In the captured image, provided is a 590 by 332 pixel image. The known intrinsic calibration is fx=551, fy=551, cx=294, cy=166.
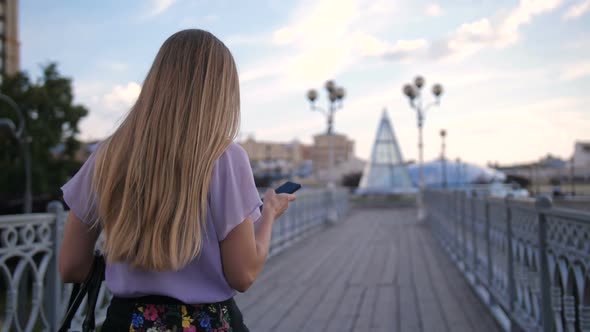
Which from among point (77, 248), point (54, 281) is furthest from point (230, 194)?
point (54, 281)

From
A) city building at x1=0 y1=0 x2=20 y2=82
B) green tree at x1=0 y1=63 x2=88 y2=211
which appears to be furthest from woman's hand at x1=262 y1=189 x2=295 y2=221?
city building at x1=0 y1=0 x2=20 y2=82

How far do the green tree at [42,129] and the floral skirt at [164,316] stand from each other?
1036 inches

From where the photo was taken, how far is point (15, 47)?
62.9 meters

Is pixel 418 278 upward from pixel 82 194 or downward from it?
downward

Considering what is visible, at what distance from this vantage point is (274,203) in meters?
1.67

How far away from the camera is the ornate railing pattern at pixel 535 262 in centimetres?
297

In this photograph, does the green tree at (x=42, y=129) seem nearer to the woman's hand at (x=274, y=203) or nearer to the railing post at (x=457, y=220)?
the railing post at (x=457, y=220)

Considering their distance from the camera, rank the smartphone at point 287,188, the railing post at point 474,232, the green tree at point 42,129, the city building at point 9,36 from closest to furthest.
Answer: the smartphone at point 287,188 → the railing post at point 474,232 → the green tree at point 42,129 → the city building at point 9,36

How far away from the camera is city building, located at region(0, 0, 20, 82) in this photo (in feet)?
198

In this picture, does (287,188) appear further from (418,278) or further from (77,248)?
(418,278)

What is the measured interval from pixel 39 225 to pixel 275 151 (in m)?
154

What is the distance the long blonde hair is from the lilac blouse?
0.03 metres

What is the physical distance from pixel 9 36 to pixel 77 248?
69.5 meters

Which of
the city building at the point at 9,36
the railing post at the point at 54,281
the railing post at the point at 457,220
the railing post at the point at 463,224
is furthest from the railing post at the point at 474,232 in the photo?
the city building at the point at 9,36
